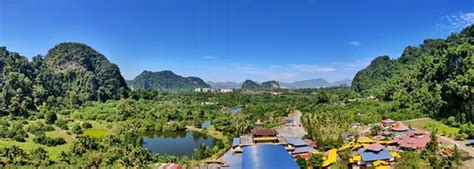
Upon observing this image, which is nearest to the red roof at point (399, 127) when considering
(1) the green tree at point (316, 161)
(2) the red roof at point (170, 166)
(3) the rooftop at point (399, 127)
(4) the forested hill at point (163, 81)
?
(3) the rooftop at point (399, 127)

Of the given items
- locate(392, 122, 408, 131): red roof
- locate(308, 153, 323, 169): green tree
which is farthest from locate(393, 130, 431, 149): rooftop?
locate(308, 153, 323, 169): green tree

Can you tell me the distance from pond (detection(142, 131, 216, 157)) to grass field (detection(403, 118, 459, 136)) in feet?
39.8

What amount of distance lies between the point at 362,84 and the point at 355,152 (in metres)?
45.4

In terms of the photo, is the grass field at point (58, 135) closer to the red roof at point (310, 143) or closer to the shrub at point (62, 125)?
the shrub at point (62, 125)

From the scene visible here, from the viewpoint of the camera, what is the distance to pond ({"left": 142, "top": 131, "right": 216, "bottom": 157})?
2158cm

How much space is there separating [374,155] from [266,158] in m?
4.17

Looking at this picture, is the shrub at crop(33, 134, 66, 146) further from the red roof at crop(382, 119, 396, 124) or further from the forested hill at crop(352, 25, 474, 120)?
the forested hill at crop(352, 25, 474, 120)

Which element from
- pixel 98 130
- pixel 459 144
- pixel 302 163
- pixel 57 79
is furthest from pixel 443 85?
pixel 57 79

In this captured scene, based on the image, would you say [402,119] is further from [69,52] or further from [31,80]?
[69,52]

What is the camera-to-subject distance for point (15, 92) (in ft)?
122

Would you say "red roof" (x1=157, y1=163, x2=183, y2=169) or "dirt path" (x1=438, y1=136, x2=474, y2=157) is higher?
"dirt path" (x1=438, y1=136, x2=474, y2=157)

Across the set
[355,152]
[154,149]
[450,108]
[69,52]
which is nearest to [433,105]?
[450,108]

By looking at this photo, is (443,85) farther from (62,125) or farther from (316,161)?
(62,125)

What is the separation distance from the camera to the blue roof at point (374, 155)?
14.6m
